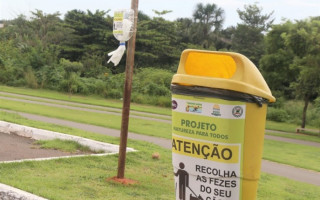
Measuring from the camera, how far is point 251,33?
39594 millimetres

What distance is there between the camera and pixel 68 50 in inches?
1367

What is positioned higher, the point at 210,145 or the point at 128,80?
the point at 128,80

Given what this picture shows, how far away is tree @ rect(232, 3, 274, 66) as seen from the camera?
A: 37.7 m

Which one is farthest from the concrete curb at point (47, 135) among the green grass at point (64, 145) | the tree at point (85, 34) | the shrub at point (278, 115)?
the tree at point (85, 34)

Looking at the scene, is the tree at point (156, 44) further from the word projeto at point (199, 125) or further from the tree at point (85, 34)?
the word projeto at point (199, 125)

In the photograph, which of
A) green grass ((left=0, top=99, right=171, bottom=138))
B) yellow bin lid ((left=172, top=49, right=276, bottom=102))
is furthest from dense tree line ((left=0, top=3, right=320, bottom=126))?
yellow bin lid ((left=172, top=49, right=276, bottom=102))

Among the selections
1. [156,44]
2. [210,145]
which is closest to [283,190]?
[210,145]

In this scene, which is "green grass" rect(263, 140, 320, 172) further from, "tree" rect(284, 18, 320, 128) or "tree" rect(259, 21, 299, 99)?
"tree" rect(259, 21, 299, 99)

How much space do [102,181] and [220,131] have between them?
284 cm

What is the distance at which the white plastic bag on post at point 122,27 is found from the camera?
5891 mm

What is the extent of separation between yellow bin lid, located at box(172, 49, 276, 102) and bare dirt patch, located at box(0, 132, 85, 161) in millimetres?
4288

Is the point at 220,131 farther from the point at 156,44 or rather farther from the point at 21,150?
the point at 156,44

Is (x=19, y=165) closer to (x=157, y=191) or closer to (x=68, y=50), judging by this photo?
(x=157, y=191)

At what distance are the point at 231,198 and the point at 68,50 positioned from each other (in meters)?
32.1
